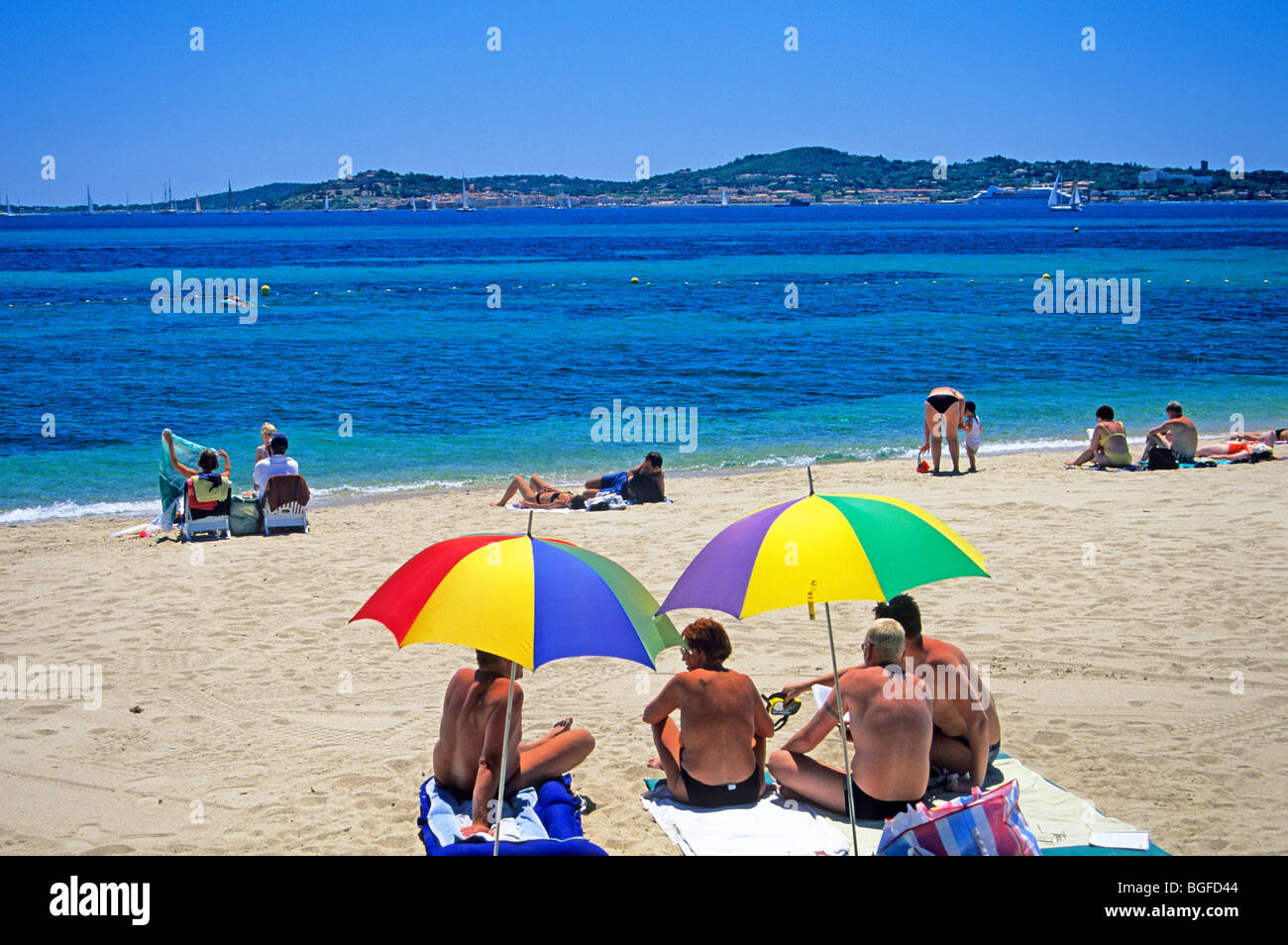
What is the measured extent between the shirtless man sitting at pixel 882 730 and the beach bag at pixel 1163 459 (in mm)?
10296

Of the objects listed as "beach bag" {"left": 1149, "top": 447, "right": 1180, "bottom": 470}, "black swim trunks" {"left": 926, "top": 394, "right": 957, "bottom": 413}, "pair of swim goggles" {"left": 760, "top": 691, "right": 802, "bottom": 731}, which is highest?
"black swim trunks" {"left": 926, "top": 394, "right": 957, "bottom": 413}

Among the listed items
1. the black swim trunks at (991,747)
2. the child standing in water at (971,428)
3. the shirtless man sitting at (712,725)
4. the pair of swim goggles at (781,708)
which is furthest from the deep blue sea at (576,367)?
the black swim trunks at (991,747)

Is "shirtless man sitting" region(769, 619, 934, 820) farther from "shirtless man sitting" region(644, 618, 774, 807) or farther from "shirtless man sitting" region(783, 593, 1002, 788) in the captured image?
"shirtless man sitting" region(644, 618, 774, 807)

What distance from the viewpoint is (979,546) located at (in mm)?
9742

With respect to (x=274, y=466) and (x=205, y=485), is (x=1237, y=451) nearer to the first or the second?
(x=274, y=466)

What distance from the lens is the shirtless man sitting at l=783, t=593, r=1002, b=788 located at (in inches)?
201

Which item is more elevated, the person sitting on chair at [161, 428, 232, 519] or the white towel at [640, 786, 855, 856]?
the person sitting on chair at [161, 428, 232, 519]

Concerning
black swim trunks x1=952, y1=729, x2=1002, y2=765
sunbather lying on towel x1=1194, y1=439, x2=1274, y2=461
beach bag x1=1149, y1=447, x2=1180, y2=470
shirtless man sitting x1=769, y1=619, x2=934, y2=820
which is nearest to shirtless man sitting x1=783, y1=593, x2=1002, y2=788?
black swim trunks x1=952, y1=729, x2=1002, y2=765

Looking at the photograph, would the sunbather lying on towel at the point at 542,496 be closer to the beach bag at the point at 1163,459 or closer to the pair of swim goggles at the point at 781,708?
the pair of swim goggles at the point at 781,708

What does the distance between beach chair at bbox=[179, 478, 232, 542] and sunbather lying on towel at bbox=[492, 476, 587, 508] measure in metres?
3.45

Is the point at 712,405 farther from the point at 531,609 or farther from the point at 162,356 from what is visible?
the point at 531,609

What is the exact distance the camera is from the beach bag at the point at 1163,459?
537 inches

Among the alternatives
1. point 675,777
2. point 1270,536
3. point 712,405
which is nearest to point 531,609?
point 675,777
